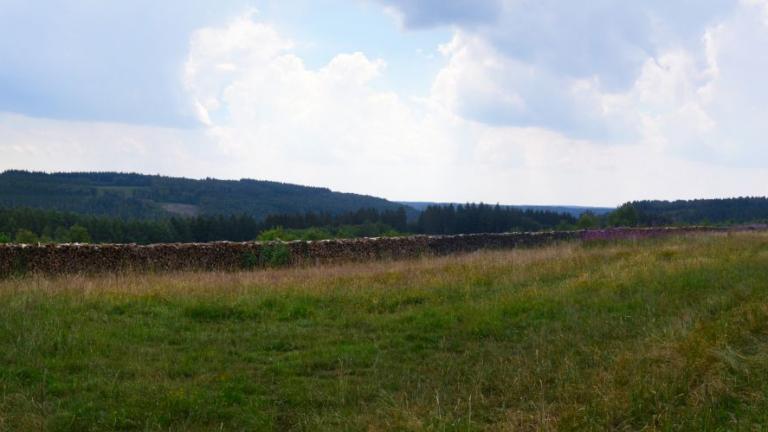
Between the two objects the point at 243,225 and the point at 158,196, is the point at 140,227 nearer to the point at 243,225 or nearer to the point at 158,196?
the point at 243,225

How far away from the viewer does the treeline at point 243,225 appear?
54594 mm

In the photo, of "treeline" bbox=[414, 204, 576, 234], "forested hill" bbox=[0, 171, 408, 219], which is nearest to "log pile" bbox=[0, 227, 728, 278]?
"treeline" bbox=[414, 204, 576, 234]

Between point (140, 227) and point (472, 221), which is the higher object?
point (472, 221)

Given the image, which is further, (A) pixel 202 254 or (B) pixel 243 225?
(B) pixel 243 225

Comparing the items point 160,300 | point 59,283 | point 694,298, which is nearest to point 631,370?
point 694,298

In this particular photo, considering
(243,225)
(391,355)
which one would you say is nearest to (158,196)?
(243,225)

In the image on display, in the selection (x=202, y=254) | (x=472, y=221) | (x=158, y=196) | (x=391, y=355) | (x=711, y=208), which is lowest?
(x=391, y=355)

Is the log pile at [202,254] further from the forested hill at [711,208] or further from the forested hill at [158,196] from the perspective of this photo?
the forested hill at [158,196]

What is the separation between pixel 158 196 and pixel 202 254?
105516 mm

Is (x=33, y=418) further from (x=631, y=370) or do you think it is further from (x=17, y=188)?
(x=17, y=188)

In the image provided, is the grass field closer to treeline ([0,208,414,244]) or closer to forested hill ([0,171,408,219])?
treeline ([0,208,414,244])

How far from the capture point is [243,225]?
6338cm

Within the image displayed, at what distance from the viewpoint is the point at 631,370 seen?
21.2 feet

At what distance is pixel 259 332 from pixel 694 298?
6.18 metres
